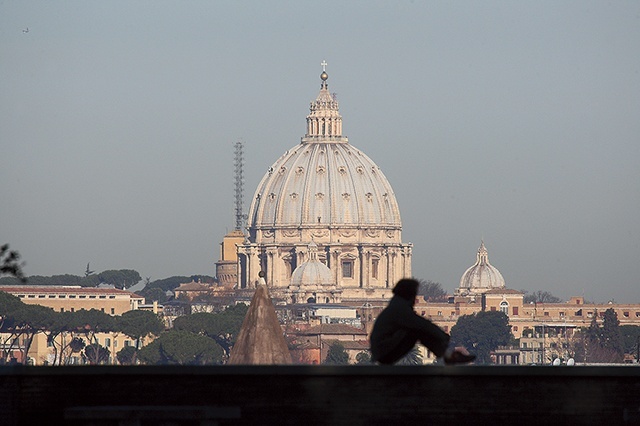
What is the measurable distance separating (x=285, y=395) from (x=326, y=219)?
185 meters

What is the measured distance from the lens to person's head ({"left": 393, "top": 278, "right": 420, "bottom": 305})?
13109 millimetres

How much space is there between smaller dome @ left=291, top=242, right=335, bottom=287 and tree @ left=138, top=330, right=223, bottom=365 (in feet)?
186

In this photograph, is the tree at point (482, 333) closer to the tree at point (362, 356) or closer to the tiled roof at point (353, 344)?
the tiled roof at point (353, 344)

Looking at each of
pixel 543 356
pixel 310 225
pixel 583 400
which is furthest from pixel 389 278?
pixel 583 400

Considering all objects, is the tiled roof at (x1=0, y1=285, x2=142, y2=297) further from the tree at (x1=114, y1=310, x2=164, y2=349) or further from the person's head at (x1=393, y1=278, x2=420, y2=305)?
the person's head at (x1=393, y1=278, x2=420, y2=305)

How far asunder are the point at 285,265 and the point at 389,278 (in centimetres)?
899

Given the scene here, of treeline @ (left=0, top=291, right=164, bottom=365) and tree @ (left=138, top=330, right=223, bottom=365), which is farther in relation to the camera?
treeline @ (left=0, top=291, right=164, bottom=365)

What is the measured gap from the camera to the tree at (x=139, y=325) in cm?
14100

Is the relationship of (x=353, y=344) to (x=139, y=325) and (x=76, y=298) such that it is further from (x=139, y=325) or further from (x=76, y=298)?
(x=76, y=298)

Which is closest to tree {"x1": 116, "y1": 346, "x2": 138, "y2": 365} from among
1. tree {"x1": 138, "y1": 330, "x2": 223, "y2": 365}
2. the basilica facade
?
tree {"x1": 138, "y1": 330, "x2": 223, "y2": 365}

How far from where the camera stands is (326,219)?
196625 mm

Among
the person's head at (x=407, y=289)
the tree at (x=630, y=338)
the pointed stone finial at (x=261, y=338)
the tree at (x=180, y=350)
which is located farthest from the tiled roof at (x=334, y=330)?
the person's head at (x=407, y=289)

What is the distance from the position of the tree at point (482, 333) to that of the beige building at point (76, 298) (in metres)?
23.7

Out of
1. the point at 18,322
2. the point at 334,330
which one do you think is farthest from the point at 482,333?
the point at 18,322
